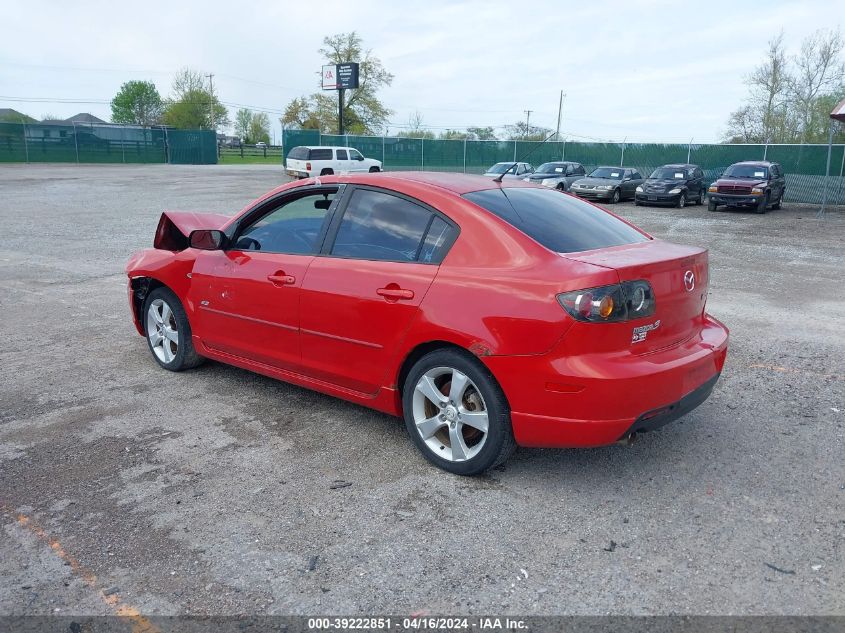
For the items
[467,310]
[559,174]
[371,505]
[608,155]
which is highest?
[608,155]

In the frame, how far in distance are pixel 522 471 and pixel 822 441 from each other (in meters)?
1.91

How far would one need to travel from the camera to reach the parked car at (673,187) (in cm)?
2486

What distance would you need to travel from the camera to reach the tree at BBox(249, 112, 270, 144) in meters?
98.3

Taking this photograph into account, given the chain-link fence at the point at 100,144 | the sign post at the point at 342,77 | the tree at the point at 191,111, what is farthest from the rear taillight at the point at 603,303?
the tree at the point at 191,111

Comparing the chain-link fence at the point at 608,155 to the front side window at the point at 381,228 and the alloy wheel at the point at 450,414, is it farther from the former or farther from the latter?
the alloy wheel at the point at 450,414

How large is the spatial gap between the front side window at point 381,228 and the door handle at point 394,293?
0.61 feet

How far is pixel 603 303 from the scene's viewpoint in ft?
11.0

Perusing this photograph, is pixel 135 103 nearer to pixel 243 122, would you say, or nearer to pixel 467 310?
pixel 243 122

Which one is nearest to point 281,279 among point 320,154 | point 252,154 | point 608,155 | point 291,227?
point 291,227

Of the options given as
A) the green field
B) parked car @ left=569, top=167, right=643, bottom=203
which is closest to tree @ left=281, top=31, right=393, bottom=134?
the green field

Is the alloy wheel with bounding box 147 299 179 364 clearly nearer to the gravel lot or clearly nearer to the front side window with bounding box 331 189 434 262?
the gravel lot

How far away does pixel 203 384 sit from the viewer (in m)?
5.28

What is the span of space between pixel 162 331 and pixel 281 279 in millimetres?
1643

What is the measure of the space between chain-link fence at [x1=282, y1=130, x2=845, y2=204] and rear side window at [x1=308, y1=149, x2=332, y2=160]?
6.31m
